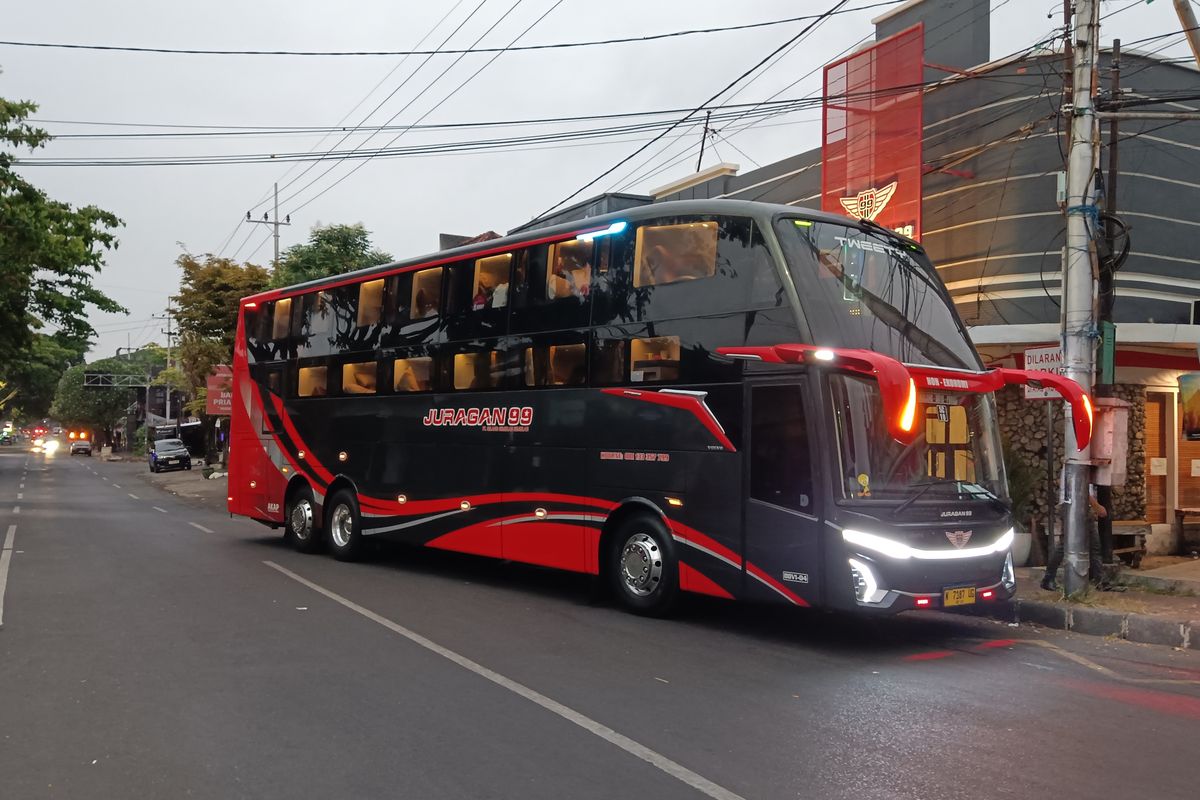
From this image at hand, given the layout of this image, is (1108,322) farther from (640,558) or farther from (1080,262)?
(640,558)

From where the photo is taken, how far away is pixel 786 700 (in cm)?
665

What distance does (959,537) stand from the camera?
848 cm

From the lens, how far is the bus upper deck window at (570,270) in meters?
10.5

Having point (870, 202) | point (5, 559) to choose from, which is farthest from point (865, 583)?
point (5, 559)

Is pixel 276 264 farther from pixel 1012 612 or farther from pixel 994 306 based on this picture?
pixel 1012 612

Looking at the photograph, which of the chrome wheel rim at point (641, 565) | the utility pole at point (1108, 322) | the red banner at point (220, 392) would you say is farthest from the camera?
the red banner at point (220, 392)

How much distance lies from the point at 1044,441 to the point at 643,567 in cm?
784

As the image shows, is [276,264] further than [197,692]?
Yes

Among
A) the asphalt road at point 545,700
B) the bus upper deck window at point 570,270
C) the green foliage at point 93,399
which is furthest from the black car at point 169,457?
the green foliage at point 93,399

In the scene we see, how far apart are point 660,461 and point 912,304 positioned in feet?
9.34

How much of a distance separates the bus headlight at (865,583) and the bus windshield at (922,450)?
56cm

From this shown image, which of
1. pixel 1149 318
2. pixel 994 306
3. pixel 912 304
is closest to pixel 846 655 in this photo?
pixel 912 304

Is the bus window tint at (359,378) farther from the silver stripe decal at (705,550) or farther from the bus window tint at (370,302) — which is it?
the silver stripe decal at (705,550)

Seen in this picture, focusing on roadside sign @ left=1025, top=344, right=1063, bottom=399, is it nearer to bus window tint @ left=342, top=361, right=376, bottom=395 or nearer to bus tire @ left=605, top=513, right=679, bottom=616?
bus tire @ left=605, top=513, right=679, bottom=616
